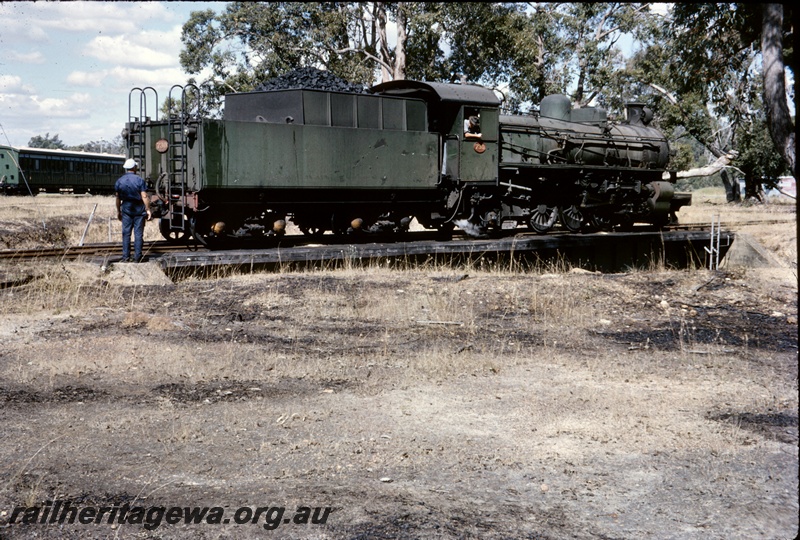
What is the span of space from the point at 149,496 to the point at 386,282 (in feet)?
27.3

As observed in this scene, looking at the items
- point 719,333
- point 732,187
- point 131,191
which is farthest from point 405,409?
point 732,187

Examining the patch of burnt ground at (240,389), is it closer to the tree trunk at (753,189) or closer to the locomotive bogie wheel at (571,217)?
the locomotive bogie wheel at (571,217)

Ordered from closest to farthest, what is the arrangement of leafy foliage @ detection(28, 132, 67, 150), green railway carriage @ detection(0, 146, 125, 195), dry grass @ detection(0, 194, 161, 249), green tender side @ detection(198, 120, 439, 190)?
green tender side @ detection(198, 120, 439, 190) < dry grass @ detection(0, 194, 161, 249) < green railway carriage @ detection(0, 146, 125, 195) < leafy foliage @ detection(28, 132, 67, 150)

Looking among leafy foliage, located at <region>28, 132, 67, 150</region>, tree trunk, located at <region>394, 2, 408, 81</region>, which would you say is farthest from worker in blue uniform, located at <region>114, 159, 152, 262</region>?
leafy foliage, located at <region>28, 132, 67, 150</region>

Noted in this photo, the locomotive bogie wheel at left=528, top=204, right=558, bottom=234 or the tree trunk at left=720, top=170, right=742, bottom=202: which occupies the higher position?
the tree trunk at left=720, top=170, right=742, bottom=202

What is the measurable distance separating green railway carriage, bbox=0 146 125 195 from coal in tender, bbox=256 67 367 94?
31298 mm

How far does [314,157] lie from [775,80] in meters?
9.16

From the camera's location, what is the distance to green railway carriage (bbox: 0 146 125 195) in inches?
1695

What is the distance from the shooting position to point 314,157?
14516 mm

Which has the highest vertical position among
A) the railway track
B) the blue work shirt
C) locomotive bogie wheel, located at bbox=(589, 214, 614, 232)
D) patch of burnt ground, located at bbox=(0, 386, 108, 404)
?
the blue work shirt

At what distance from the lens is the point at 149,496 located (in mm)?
4434

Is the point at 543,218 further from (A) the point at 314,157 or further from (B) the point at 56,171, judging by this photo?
(B) the point at 56,171

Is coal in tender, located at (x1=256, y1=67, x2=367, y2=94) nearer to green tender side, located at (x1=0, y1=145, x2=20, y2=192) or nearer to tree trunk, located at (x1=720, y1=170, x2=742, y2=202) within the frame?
green tender side, located at (x1=0, y1=145, x2=20, y2=192)

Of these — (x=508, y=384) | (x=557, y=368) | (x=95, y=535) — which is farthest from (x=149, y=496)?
(x=557, y=368)
